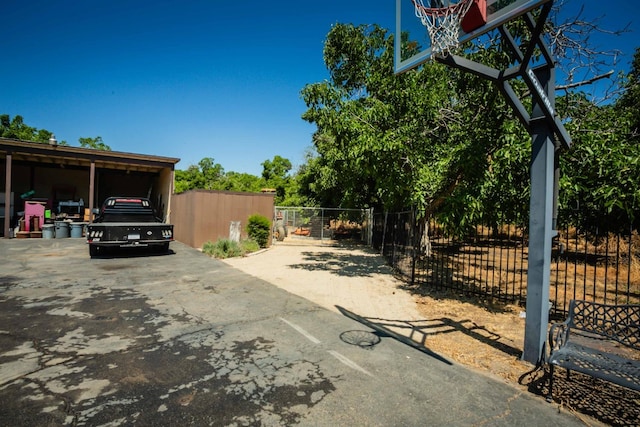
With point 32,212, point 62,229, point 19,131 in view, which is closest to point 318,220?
point 62,229

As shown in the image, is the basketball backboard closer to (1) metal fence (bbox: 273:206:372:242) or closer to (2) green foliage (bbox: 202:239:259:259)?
(2) green foliage (bbox: 202:239:259:259)

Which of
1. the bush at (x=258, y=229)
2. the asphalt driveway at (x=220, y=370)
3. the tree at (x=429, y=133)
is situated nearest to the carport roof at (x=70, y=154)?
the bush at (x=258, y=229)

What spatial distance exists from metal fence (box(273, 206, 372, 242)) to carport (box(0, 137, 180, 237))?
7664 mm

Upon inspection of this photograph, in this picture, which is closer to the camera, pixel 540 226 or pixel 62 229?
pixel 540 226

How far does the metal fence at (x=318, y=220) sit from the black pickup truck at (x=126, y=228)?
314 inches

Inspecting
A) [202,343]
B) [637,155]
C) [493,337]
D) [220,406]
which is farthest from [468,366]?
[637,155]

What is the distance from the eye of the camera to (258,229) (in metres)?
14.7

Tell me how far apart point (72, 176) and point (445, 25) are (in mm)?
29446

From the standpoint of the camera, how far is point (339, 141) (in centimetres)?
831

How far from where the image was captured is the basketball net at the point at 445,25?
3674 millimetres

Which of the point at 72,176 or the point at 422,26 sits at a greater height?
the point at 422,26

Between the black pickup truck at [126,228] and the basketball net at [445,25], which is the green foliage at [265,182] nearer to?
the black pickup truck at [126,228]

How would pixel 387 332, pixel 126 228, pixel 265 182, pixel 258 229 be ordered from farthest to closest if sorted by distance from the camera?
pixel 265 182
pixel 258 229
pixel 126 228
pixel 387 332

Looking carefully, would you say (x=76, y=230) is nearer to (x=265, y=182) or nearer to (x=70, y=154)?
(x=70, y=154)
